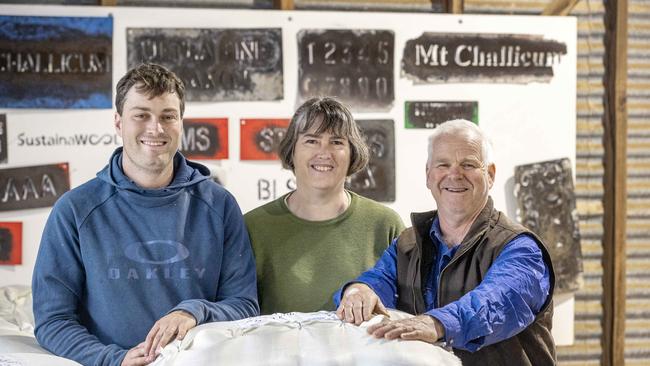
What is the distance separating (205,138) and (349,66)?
745 millimetres

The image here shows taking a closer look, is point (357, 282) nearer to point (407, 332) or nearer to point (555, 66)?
point (407, 332)

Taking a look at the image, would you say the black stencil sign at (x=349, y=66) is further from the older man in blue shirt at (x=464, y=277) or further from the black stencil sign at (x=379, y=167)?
the older man in blue shirt at (x=464, y=277)

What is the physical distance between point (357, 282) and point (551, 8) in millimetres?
2331

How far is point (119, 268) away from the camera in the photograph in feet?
7.04

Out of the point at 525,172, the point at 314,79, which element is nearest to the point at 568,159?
the point at 525,172

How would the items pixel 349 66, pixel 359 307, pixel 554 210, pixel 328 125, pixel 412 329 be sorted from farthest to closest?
pixel 554 210 < pixel 349 66 < pixel 328 125 < pixel 359 307 < pixel 412 329

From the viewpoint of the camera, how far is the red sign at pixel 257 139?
377cm

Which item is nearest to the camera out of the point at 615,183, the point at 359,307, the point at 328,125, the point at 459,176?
the point at 359,307

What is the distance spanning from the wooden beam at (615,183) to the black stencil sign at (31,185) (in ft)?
8.60

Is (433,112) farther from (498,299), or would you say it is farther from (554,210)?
(498,299)

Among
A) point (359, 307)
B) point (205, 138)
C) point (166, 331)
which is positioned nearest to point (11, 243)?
point (205, 138)

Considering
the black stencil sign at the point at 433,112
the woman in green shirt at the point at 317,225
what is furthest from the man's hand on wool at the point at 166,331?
the black stencil sign at the point at 433,112

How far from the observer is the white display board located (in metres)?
3.64

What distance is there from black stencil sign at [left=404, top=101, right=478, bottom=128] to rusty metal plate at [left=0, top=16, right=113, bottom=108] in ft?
4.52
